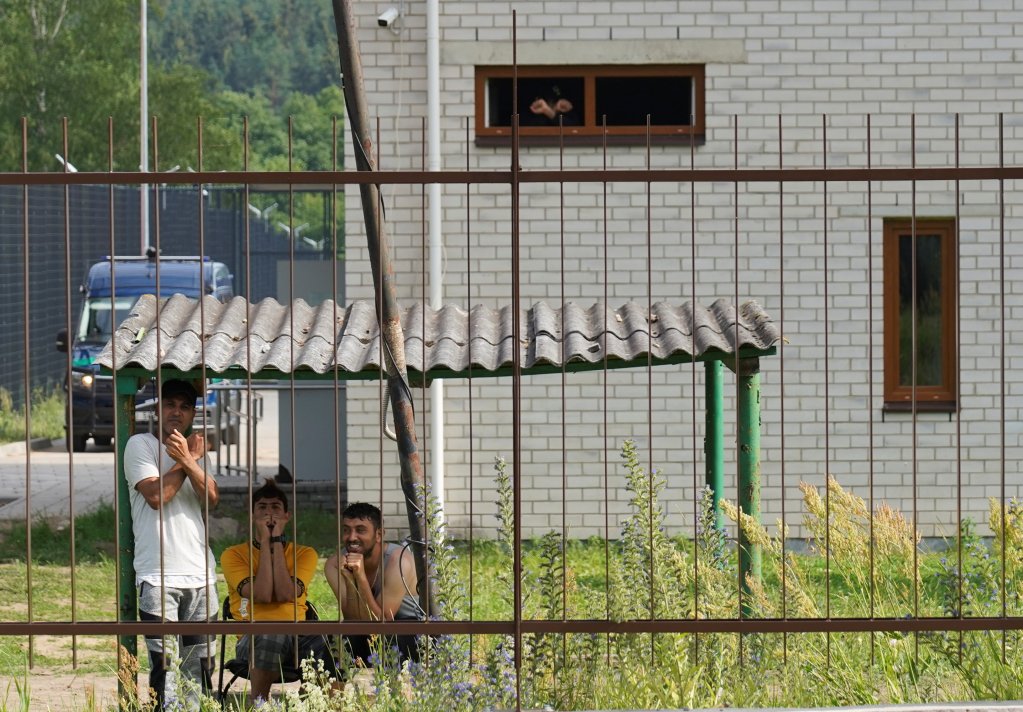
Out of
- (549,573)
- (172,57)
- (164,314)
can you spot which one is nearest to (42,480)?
(164,314)

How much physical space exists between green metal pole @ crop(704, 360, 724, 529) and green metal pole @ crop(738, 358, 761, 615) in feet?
1.12

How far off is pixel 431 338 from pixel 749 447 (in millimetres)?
1518

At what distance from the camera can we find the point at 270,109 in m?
108

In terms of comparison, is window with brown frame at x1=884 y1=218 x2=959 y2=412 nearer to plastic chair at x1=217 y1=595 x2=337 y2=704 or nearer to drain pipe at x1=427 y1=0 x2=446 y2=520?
drain pipe at x1=427 y1=0 x2=446 y2=520

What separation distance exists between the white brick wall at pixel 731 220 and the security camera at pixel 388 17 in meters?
0.08

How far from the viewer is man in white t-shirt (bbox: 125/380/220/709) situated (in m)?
6.14

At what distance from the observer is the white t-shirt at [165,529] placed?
6207 mm

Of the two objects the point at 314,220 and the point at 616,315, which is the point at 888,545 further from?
the point at 314,220

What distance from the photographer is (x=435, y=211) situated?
10656mm

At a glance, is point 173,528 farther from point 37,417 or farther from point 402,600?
point 37,417

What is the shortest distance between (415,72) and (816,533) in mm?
5691

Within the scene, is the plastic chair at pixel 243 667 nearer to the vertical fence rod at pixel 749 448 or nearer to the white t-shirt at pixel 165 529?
the white t-shirt at pixel 165 529

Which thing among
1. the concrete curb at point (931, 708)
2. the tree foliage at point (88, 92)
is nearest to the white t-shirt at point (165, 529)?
the concrete curb at point (931, 708)

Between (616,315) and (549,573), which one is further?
(616,315)
